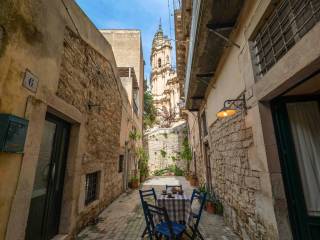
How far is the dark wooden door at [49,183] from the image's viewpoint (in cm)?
272

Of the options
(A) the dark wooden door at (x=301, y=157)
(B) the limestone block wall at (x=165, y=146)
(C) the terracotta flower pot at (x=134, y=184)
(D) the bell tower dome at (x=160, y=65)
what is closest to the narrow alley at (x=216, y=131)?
(A) the dark wooden door at (x=301, y=157)

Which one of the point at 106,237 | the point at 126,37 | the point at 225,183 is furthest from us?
the point at 126,37

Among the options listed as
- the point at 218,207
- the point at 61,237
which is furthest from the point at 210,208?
the point at 61,237

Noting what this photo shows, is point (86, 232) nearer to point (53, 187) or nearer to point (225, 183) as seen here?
point (53, 187)

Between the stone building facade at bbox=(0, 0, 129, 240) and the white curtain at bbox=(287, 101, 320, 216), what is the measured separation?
3.69 meters

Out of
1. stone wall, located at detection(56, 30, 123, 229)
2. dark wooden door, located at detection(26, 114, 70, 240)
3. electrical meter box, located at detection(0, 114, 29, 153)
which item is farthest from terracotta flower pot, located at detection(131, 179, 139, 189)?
electrical meter box, located at detection(0, 114, 29, 153)

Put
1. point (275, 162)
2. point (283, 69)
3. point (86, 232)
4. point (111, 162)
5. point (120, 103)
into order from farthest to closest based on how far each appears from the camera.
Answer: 1. point (120, 103)
2. point (111, 162)
3. point (86, 232)
4. point (275, 162)
5. point (283, 69)

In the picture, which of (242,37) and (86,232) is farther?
(86,232)

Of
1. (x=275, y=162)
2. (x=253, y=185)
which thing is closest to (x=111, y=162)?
(x=253, y=185)

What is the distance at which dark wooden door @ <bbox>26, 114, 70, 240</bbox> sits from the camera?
272 cm

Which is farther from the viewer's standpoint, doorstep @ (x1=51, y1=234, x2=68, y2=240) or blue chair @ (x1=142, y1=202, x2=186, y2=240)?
doorstep @ (x1=51, y1=234, x2=68, y2=240)

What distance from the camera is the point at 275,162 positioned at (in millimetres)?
2424

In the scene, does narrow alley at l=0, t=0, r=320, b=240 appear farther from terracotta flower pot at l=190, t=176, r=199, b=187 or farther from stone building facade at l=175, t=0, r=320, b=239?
terracotta flower pot at l=190, t=176, r=199, b=187

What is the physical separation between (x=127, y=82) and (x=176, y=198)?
8.07 m
